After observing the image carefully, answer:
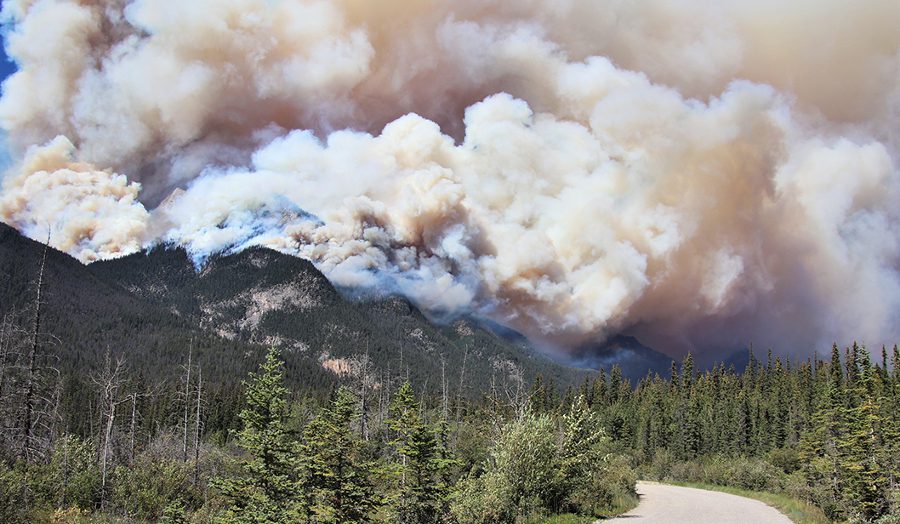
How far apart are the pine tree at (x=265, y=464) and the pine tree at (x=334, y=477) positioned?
7.35 ft

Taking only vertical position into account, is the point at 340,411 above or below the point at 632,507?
above

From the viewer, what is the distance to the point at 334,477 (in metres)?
21.8

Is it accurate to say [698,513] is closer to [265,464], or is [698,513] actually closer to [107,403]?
[265,464]

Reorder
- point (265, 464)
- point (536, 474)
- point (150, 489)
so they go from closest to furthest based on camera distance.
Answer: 1. point (265, 464)
2. point (536, 474)
3. point (150, 489)

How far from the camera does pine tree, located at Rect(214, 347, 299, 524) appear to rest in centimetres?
2489

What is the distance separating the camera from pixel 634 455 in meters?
122

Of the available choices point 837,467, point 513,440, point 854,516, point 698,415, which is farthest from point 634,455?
point 513,440

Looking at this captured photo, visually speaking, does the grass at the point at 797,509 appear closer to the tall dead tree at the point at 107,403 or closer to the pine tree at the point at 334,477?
the pine tree at the point at 334,477

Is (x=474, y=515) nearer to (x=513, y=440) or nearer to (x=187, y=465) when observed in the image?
(x=513, y=440)

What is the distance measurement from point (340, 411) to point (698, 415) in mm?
123697

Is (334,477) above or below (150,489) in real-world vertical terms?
above

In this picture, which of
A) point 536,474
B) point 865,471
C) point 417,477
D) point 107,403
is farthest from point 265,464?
point 107,403

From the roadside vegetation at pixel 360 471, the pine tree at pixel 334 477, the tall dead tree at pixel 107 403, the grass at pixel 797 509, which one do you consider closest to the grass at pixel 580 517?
the roadside vegetation at pixel 360 471

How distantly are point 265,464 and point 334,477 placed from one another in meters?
5.09
